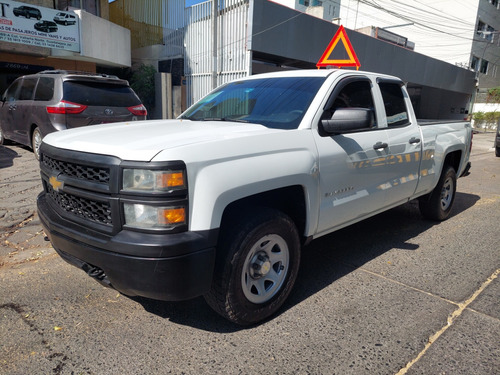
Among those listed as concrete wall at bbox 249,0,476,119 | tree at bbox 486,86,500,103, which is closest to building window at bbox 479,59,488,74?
tree at bbox 486,86,500,103

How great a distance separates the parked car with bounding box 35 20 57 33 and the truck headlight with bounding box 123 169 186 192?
1260 centimetres

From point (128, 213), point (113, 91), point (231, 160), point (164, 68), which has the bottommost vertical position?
point (128, 213)

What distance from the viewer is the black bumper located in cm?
220

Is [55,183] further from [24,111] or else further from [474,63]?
[474,63]

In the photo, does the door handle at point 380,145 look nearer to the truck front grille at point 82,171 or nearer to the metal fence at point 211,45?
the truck front grille at point 82,171

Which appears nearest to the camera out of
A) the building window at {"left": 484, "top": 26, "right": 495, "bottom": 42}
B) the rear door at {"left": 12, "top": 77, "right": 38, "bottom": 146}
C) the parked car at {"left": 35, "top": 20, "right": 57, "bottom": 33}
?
the rear door at {"left": 12, "top": 77, "right": 38, "bottom": 146}

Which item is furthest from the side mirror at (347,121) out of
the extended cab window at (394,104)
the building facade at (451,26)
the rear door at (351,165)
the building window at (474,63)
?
the building window at (474,63)

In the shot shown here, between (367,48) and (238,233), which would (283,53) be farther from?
(238,233)

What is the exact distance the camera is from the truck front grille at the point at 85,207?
239 centimetres

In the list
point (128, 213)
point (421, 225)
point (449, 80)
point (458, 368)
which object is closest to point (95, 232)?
point (128, 213)

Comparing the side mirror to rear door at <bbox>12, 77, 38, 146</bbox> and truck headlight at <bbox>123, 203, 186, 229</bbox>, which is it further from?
rear door at <bbox>12, 77, 38, 146</bbox>

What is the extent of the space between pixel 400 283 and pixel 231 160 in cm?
216

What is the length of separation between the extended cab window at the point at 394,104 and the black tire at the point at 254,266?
6.57ft

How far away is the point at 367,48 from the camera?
55.1 ft
